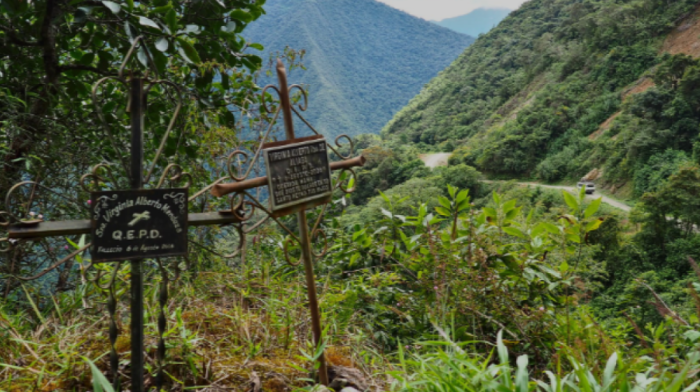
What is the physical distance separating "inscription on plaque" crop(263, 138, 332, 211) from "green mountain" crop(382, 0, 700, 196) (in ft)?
90.0

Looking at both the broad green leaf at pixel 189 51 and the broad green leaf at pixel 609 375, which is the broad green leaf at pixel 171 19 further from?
the broad green leaf at pixel 609 375

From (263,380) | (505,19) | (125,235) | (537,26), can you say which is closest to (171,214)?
(125,235)

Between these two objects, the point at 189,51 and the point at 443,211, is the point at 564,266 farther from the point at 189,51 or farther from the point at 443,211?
the point at 189,51

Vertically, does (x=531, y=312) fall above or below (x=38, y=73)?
below

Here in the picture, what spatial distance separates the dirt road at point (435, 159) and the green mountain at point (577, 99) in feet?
6.29

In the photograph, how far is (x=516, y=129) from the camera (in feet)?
125

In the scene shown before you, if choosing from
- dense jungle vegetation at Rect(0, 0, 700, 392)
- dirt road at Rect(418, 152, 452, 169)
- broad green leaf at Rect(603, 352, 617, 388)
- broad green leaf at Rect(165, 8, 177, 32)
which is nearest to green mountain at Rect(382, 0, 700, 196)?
dirt road at Rect(418, 152, 452, 169)

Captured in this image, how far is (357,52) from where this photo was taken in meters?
62.6

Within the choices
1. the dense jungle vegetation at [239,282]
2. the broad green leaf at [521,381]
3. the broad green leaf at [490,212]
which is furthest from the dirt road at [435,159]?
the broad green leaf at [521,381]

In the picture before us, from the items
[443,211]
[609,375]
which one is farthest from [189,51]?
[609,375]

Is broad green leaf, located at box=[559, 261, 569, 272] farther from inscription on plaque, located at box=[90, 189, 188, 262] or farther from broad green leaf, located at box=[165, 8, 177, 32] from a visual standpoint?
broad green leaf, located at box=[165, 8, 177, 32]

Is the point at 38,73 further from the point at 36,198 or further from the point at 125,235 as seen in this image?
the point at 125,235

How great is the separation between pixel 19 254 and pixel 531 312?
249cm

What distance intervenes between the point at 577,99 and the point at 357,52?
3321 cm
